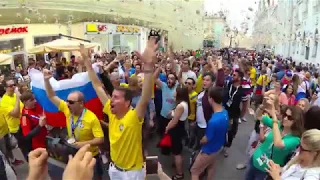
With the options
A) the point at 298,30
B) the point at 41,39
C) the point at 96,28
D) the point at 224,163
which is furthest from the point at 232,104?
the point at 298,30

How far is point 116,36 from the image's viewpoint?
26.0 metres

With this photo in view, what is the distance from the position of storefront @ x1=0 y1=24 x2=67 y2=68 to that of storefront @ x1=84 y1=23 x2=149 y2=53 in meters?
2.71

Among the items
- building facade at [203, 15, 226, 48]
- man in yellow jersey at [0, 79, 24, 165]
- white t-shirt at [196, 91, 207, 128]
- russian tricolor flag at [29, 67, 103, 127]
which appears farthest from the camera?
building facade at [203, 15, 226, 48]

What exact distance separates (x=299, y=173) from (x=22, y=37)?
738 inches

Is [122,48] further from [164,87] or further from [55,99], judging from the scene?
[55,99]

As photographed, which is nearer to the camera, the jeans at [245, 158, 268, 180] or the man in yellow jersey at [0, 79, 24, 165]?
the jeans at [245, 158, 268, 180]

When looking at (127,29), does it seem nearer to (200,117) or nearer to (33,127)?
(200,117)

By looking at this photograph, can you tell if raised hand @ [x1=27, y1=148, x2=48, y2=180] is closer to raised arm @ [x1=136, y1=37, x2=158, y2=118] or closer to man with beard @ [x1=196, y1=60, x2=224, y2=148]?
raised arm @ [x1=136, y1=37, x2=158, y2=118]

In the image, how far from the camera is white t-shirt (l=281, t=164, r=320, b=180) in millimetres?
2555

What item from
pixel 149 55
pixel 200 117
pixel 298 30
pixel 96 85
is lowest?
pixel 200 117

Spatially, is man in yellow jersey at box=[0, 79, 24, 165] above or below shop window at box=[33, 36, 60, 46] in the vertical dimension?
below

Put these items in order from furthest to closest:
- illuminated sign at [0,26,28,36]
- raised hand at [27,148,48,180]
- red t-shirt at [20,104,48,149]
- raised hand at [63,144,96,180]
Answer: illuminated sign at [0,26,28,36] < red t-shirt at [20,104,48,149] < raised hand at [27,148,48,180] < raised hand at [63,144,96,180]

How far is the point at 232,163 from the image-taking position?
6.27 metres

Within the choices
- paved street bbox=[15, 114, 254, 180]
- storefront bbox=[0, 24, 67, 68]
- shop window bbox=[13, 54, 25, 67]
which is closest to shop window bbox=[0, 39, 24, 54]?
storefront bbox=[0, 24, 67, 68]
